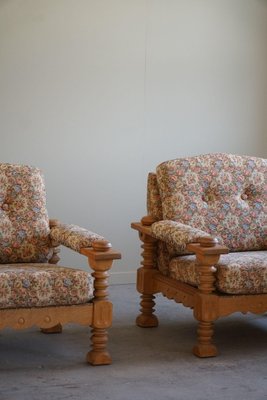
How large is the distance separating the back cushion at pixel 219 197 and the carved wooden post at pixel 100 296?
745 mm

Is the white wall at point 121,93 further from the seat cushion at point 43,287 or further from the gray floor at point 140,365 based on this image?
the seat cushion at point 43,287

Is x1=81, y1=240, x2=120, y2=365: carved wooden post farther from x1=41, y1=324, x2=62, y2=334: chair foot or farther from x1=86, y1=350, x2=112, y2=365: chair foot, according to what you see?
x1=41, y1=324, x2=62, y2=334: chair foot

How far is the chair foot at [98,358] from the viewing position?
3.74 m

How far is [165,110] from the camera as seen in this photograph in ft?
18.6

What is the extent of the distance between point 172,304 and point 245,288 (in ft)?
3.95

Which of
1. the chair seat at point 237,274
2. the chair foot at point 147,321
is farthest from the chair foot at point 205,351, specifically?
the chair foot at point 147,321

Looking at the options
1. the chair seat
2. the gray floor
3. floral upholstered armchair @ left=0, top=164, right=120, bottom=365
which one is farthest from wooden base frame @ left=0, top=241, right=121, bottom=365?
the chair seat

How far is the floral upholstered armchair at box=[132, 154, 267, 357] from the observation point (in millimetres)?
3949

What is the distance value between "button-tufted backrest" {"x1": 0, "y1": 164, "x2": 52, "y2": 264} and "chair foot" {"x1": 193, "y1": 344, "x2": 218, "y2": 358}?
2.98ft

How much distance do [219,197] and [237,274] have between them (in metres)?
0.69

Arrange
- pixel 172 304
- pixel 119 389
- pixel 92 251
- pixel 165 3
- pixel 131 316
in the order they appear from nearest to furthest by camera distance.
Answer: pixel 119 389, pixel 92 251, pixel 131 316, pixel 172 304, pixel 165 3

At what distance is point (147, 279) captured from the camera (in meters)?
4.46

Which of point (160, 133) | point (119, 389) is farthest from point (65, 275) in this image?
point (160, 133)

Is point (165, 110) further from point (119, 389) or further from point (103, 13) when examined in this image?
point (119, 389)
